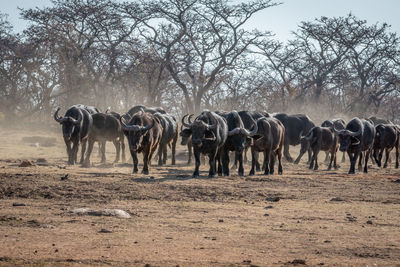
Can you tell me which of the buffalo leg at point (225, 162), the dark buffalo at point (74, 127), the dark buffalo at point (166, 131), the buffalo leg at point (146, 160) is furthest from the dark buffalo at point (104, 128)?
the buffalo leg at point (225, 162)

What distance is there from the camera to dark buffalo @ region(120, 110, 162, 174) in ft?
50.9

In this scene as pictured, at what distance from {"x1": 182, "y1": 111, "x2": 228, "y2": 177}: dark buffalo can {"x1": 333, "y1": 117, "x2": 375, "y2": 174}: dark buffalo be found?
15.8ft

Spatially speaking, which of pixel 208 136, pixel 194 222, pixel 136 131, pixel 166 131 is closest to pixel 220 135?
pixel 208 136

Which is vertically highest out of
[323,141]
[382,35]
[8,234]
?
A: [382,35]

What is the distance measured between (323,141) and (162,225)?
42.8 ft

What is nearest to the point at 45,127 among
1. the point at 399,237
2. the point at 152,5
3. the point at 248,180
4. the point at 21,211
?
the point at 152,5

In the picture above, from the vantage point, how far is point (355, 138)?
1927 cm

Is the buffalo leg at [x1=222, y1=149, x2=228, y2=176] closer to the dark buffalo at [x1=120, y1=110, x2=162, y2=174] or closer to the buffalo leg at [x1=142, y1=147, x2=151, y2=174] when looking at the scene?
the dark buffalo at [x1=120, y1=110, x2=162, y2=174]

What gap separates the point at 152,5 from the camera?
3550 centimetres

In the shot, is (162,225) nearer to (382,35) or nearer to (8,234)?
(8,234)

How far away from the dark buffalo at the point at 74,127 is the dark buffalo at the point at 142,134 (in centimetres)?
324

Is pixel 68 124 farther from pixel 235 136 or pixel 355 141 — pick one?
pixel 355 141

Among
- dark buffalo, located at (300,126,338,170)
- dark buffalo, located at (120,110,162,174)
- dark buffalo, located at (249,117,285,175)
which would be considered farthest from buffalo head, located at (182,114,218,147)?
dark buffalo, located at (300,126,338,170)

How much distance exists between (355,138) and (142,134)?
7084 millimetres
